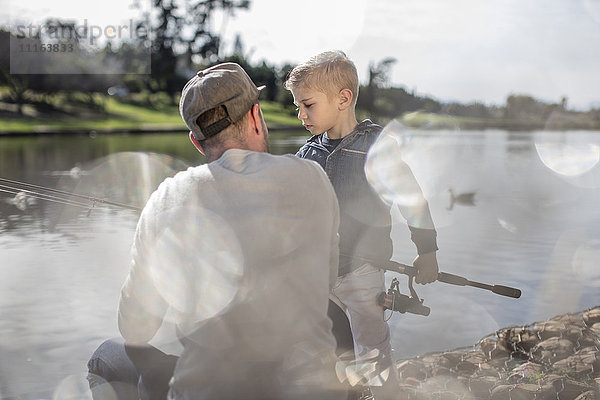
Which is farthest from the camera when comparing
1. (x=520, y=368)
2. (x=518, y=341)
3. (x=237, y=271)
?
(x=518, y=341)

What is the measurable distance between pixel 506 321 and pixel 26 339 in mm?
4983

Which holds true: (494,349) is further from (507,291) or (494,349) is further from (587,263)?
(587,263)

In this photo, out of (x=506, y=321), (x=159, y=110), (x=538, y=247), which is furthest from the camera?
(x=159, y=110)

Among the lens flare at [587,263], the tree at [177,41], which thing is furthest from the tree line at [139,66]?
the lens flare at [587,263]

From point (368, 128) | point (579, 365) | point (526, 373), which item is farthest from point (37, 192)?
point (579, 365)

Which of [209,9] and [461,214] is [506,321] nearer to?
[461,214]

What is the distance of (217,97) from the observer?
2143 mm

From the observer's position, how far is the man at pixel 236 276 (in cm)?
200

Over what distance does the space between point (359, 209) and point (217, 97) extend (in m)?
1.48

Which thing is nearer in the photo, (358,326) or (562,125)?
(358,326)

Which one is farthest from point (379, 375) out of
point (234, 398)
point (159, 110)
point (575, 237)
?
point (159, 110)

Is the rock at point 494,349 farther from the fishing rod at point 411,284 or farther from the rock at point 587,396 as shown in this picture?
the fishing rod at point 411,284

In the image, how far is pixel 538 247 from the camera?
40.7ft

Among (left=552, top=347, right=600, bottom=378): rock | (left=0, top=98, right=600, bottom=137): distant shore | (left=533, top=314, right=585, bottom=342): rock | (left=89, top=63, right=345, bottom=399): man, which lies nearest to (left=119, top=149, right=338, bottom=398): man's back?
(left=89, top=63, right=345, bottom=399): man
